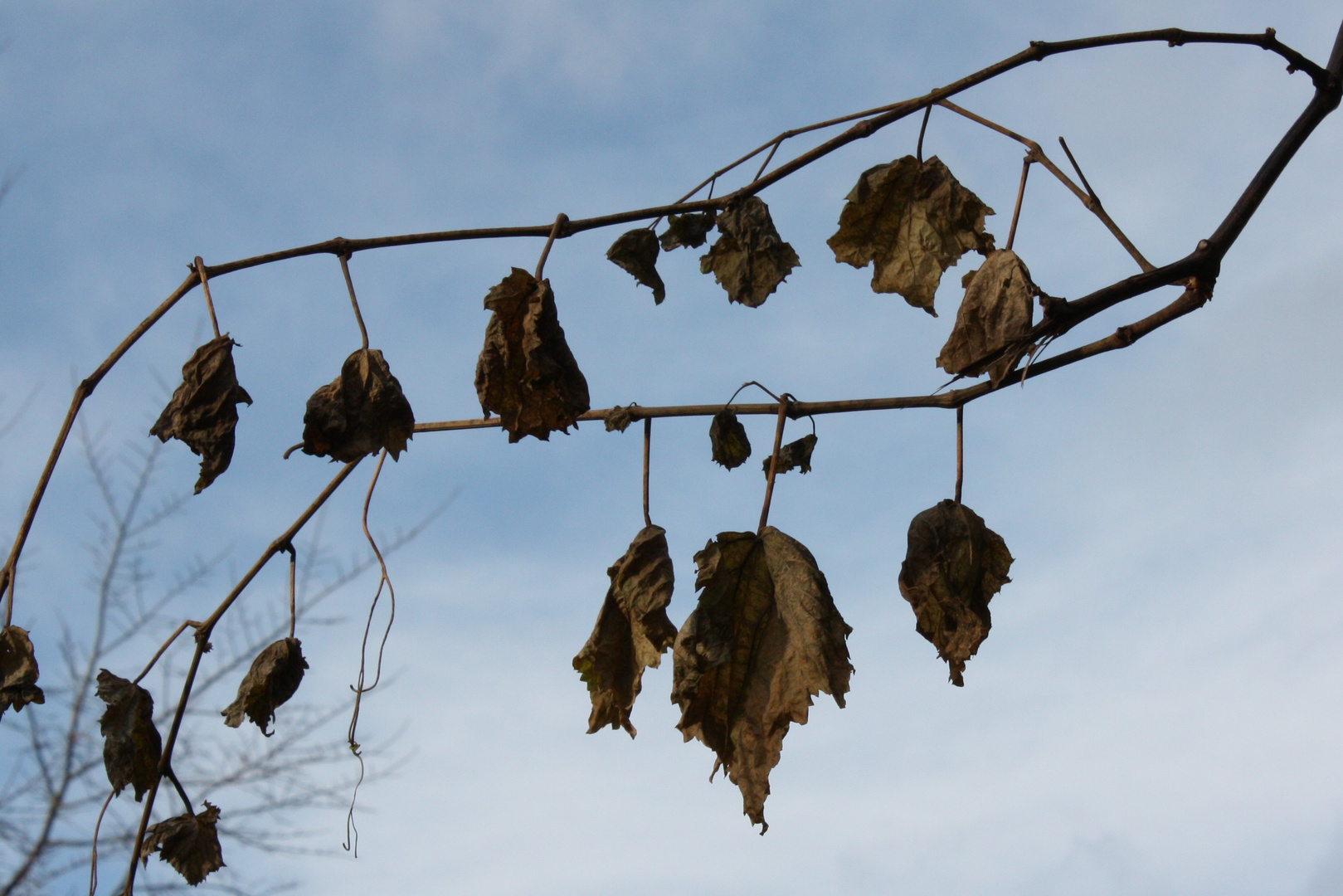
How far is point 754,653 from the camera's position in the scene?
154 cm

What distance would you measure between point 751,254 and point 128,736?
47.6 inches

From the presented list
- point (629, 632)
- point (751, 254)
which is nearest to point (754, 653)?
point (629, 632)

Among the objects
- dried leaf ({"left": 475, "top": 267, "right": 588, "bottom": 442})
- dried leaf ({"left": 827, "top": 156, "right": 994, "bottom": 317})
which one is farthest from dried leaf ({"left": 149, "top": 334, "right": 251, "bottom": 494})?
dried leaf ({"left": 827, "top": 156, "right": 994, "bottom": 317})

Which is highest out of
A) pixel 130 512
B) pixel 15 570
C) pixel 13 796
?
pixel 130 512

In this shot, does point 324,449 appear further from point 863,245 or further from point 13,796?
point 13,796

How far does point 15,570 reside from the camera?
5.24ft

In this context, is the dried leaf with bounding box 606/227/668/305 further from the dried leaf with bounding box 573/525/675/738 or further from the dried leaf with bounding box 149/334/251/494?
the dried leaf with bounding box 149/334/251/494

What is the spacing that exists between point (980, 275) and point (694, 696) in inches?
26.6

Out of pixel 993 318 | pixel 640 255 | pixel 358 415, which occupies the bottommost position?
pixel 358 415

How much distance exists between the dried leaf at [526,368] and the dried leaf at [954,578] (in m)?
0.54

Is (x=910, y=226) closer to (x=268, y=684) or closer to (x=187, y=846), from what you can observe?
(x=268, y=684)

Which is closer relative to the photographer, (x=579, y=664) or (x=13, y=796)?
(x=579, y=664)

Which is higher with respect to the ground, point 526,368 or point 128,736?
point 526,368

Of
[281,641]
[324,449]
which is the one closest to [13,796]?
[281,641]
